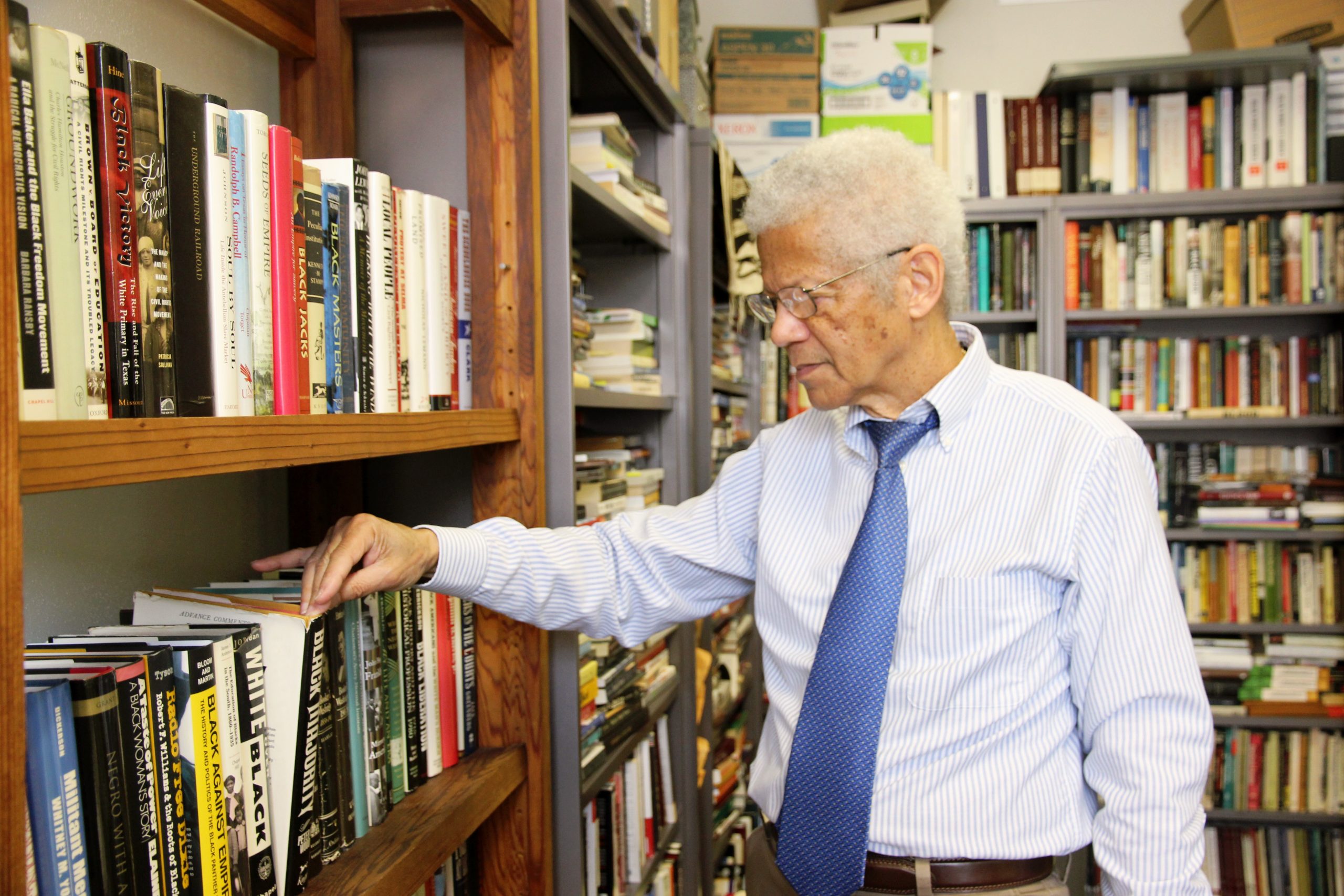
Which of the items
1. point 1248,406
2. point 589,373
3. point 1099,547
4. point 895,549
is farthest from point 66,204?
point 1248,406

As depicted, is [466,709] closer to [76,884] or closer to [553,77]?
[76,884]

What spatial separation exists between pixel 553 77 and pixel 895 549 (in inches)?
30.5

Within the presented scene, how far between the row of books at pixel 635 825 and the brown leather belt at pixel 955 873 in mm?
524

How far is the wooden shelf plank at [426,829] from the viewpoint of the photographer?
883mm

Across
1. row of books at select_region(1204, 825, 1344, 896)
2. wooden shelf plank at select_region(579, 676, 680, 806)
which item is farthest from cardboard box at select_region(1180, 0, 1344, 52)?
wooden shelf plank at select_region(579, 676, 680, 806)

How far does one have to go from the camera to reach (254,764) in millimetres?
783

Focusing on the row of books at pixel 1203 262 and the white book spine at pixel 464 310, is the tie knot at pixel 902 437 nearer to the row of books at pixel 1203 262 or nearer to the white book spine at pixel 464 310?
the white book spine at pixel 464 310

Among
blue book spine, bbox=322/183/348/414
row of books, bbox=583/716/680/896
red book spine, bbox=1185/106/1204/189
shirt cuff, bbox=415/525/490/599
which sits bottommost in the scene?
row of books, bbox=583/716/680/896

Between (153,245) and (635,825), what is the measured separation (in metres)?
1.45

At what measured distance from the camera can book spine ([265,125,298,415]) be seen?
0.81 metres

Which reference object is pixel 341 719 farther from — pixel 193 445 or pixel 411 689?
pixel 193 445

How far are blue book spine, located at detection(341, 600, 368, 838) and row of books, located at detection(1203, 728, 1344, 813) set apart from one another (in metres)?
2.92

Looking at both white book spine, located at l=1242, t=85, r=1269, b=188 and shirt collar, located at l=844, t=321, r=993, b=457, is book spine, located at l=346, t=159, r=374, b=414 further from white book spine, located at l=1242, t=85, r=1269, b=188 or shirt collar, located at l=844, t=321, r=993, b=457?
white book spine, located at l=1242, t=85, r=1269, b=188

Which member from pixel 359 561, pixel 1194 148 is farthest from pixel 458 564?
pixel 1194 148
